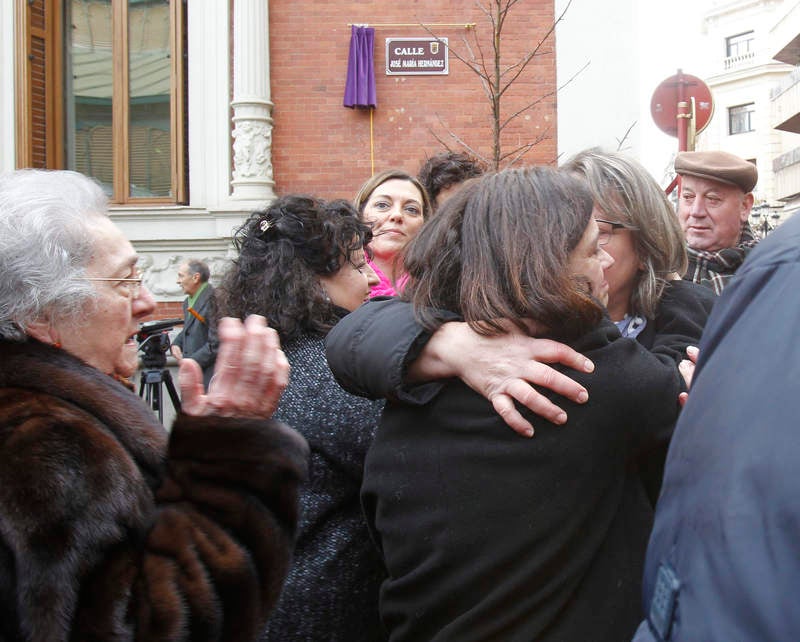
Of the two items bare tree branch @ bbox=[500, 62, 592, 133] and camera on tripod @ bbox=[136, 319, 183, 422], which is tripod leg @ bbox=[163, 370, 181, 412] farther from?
bare tree branch @ bbox=[500, 62, 592, 133]

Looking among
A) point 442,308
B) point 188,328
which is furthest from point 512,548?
point 188,328

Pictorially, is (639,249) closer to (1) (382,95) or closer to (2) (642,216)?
(2) (642,216)

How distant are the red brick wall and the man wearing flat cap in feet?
19.1

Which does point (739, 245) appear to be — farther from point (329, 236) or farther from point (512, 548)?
point (512, 548)

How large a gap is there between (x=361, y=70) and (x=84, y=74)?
128 inches

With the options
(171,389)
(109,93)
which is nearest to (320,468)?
(171,389)

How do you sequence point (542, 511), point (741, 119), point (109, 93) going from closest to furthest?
point (542, 511)
point (109, 93)
point (741, 119)

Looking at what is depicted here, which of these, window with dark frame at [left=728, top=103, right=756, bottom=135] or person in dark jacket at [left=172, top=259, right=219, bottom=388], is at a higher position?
window with dark frame at [left=728, top=103, right=756, bottom=135]

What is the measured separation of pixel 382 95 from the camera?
30.2ft

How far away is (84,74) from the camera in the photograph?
31.8 ft

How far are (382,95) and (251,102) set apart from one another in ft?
4.59

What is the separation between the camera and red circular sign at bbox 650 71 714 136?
6.91m

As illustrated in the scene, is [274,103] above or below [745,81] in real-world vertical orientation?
below

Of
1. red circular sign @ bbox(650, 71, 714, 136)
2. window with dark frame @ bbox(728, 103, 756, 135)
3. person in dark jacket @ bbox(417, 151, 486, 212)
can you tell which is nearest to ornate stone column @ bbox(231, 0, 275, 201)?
red circular sign @ bbox(650, 71, 714, 136)
